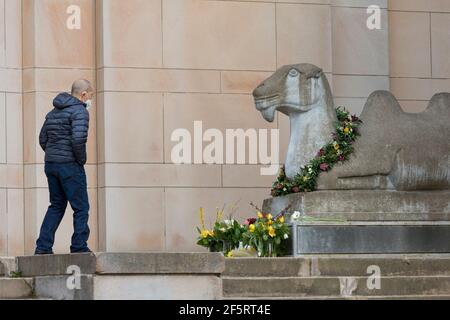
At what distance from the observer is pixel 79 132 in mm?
15141

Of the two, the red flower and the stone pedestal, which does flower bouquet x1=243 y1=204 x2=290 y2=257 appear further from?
the red flower

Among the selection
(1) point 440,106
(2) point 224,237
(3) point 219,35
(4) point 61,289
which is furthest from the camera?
(3) point 219,35

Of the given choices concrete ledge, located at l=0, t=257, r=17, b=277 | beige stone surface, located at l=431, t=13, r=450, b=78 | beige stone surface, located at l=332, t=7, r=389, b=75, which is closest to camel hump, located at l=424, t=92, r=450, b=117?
beige stone surface, located at l=332, t=7, r=389, b=75

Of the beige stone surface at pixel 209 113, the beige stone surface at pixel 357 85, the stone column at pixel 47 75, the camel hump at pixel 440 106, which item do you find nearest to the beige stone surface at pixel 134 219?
the stone column at pixel 47 75

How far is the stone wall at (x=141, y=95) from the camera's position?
63.8 feet

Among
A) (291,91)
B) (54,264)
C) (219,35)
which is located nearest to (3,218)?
(219,35)

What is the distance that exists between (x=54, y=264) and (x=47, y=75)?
566 cm

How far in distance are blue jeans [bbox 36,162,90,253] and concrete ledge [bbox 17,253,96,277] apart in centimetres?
29

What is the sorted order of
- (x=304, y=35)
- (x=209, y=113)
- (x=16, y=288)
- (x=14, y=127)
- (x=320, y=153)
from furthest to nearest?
(x=304, y=35), (x=209, y=113), (x=14, y=127), (x=320, y=153), (x=16, y=288)

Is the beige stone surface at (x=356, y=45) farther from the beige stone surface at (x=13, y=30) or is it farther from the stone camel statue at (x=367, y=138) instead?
the beige stone surface at (x=13, y=30)

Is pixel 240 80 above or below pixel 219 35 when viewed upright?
below

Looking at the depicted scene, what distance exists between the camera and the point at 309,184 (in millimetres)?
16062

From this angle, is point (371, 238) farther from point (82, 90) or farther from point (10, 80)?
point (10, 80)
